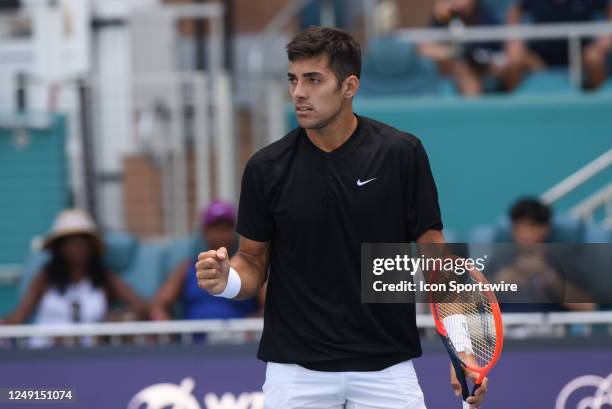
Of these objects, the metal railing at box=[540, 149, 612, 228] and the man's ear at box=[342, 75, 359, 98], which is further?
the metal railing at box=[540, 149, 612, 228]

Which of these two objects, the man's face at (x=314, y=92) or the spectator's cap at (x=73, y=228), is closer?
the man's face at (x=314, y=92)

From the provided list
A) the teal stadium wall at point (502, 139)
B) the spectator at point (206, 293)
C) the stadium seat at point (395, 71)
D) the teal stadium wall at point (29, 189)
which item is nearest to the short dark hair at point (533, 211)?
the spectator at point (206, 293)

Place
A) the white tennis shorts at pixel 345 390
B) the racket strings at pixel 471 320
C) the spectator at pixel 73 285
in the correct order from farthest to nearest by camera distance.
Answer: the spectator at pixel 73 285
the racket strings at pixel 471 320
the white tennis shorts at pixel 345 390

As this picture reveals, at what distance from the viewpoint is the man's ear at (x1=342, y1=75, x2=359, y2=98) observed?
4547 millimetres

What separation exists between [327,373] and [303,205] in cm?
57

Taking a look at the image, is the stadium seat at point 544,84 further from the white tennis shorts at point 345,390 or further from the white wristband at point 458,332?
the white tennis shorts at point 345,390

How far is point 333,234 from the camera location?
4.47 meters

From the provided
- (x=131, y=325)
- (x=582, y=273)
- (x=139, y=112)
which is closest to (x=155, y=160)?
(x=139, y=112)

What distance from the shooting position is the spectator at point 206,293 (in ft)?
26.3

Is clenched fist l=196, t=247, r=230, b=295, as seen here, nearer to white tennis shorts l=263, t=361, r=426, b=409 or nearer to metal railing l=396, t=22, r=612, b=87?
white tennis shorts l=263, t=361, r=426, b=409

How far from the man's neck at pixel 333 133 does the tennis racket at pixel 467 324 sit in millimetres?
569

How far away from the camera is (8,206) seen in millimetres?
9242

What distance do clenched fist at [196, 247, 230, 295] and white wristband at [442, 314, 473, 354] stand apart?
2.63 feet

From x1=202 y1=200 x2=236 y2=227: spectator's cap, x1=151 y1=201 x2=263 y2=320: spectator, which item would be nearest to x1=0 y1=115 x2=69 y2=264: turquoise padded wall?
x1=151 y1=201 x2=263 y2=320: spectator
